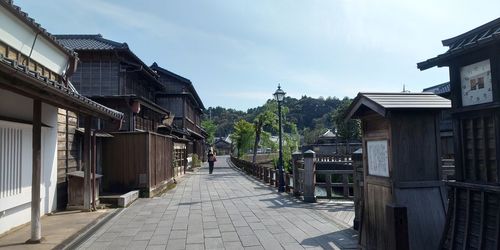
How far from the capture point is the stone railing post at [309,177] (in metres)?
13.0

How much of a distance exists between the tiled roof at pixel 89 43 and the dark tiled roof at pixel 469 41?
61.3ft

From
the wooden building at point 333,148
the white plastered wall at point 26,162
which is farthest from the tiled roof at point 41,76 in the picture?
the wooden building at point 333,148

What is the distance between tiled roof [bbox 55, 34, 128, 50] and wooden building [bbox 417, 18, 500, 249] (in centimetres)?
1911

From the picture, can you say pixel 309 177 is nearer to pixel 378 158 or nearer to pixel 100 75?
pixel 378 158

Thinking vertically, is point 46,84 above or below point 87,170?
above

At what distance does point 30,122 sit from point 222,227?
200 inches

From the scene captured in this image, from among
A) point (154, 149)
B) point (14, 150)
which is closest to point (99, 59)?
point (154, 149)

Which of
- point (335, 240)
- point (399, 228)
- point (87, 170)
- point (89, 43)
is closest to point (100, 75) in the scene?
point (89, 43)

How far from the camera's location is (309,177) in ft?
42.7

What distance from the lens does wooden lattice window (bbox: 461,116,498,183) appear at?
173 inches

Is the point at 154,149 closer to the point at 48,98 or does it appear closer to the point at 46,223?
the point at 46,223

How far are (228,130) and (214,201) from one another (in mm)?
116268

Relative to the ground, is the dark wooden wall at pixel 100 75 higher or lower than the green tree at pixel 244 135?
higher

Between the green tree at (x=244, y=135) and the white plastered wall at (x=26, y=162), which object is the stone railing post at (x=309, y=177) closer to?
the white plastered wall at (x=26, y=162)
